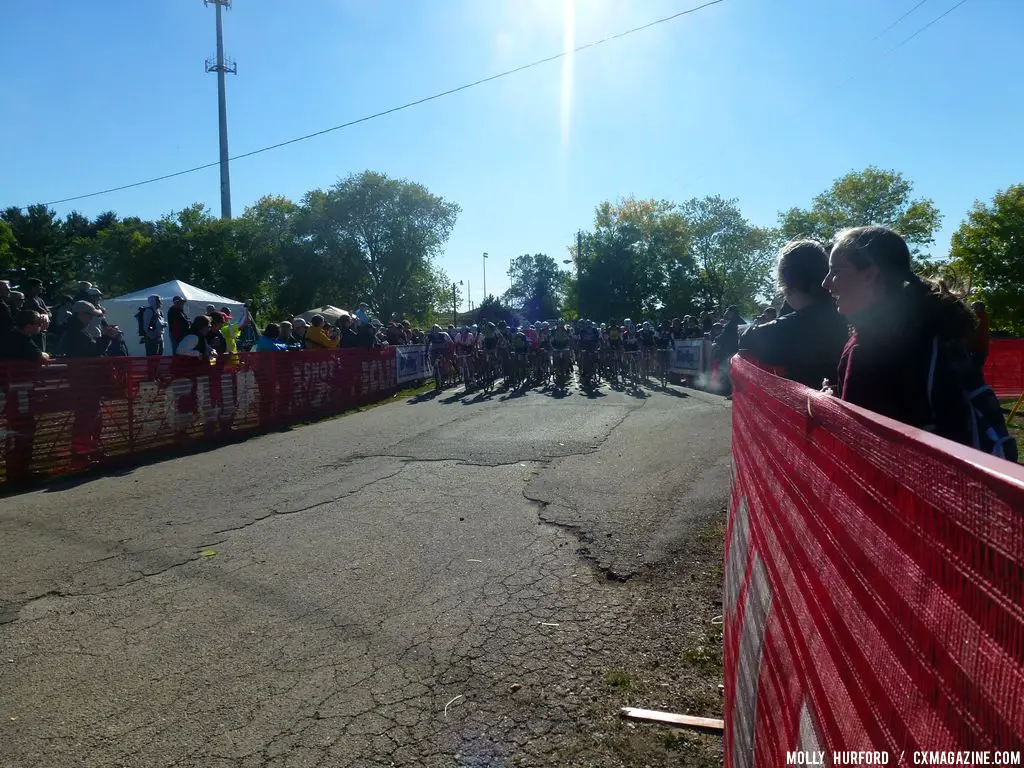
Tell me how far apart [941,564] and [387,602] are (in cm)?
368

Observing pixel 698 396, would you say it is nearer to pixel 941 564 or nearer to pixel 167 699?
pixel 167 699

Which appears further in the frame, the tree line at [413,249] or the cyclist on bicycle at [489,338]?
the tree line at [413,249]

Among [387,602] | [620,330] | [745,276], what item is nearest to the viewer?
[387,602]

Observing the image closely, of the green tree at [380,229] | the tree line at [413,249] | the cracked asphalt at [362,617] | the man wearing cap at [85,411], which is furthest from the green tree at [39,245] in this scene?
the cracked asphalt at [362,617]

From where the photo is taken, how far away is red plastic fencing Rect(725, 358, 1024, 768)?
33.5 inches

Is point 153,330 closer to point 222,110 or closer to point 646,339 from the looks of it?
point 646,339

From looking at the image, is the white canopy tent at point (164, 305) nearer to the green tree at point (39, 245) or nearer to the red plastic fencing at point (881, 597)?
the red plastic fencing at point (881, 597)

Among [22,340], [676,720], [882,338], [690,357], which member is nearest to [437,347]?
[690,357]

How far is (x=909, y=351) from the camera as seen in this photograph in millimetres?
2506

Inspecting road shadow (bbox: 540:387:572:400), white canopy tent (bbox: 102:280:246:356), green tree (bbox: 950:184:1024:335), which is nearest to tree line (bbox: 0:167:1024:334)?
green tree (bbox: 950:184:1024:335)

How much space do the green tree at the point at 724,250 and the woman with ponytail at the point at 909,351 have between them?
2575 inches

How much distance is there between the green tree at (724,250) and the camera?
217 feet

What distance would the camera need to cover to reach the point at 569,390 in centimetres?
1884

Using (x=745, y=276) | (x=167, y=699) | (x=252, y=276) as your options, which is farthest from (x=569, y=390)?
(x=745, y=276)
